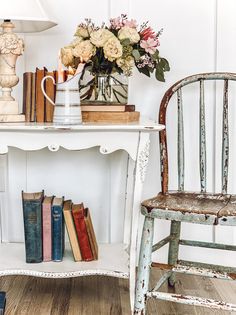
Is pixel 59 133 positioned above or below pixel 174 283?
above

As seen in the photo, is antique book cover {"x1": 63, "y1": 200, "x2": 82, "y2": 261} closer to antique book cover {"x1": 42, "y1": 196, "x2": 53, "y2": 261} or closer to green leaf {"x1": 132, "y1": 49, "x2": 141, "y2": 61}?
antique book cover {"x1": 42, "y1": 196, "x2": 53, "y2": 261}

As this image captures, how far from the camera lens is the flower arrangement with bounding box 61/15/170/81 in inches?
81.7

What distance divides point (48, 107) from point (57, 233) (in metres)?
0.49

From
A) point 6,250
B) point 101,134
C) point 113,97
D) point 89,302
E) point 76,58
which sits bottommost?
point 89,302

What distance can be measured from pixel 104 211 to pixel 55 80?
0.72 metres

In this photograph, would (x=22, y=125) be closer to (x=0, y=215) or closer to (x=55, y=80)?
(x=55, y=80)

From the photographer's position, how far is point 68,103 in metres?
2.03

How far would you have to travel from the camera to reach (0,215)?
2.61 metres

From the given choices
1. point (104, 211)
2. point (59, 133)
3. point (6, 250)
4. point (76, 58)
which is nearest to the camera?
point (59, 133)

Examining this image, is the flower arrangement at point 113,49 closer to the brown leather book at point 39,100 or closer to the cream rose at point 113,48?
the cream rose at point 113,48

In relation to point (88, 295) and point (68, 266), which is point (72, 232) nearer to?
point (68, 266)

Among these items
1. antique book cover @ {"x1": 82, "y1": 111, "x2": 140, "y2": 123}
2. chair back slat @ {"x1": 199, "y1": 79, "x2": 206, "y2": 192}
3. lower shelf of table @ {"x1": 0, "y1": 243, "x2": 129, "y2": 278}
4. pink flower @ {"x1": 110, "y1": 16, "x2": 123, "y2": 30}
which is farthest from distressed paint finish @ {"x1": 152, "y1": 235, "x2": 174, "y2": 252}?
pink flower @ {"x1": 110, "y1": 16, "x2": 123, "y2": 30}

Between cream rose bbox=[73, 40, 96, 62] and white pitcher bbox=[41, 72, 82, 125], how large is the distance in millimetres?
75

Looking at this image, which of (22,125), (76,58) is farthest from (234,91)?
(22,125)
